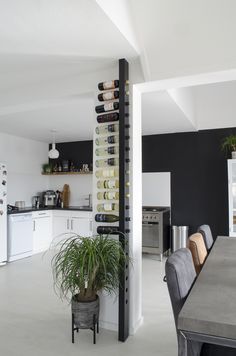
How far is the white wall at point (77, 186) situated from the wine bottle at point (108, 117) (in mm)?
3811

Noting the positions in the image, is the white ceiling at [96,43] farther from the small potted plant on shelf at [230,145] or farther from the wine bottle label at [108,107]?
the small potted plant on shelf at [230,145]

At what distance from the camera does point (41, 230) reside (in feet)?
18.9

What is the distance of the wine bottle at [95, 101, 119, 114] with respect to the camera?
2.52 m

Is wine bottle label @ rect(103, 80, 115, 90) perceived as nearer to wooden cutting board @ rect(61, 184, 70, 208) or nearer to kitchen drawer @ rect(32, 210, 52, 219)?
kitchen drawer @ rect(32, 210, 52, 219)

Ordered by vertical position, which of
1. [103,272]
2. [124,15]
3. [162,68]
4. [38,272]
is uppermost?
[124,15]

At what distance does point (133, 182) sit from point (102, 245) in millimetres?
627

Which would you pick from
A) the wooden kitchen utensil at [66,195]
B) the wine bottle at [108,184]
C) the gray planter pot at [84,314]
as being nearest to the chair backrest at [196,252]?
the wine bottle at [108,184]

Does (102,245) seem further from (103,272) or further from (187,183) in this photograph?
(187,183)

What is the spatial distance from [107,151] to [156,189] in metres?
3.08

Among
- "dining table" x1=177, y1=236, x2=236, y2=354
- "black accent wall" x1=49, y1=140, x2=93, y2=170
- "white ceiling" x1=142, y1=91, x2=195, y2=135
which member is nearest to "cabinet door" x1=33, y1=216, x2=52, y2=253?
"black accent wall" x1=49, y1=140, x2=93, y2=170

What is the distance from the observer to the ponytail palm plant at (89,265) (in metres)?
2.25

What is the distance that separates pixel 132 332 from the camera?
8.19 ft

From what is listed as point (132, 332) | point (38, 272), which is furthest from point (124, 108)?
point (38, 272)

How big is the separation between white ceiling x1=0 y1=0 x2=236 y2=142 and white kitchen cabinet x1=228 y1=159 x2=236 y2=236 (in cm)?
195
